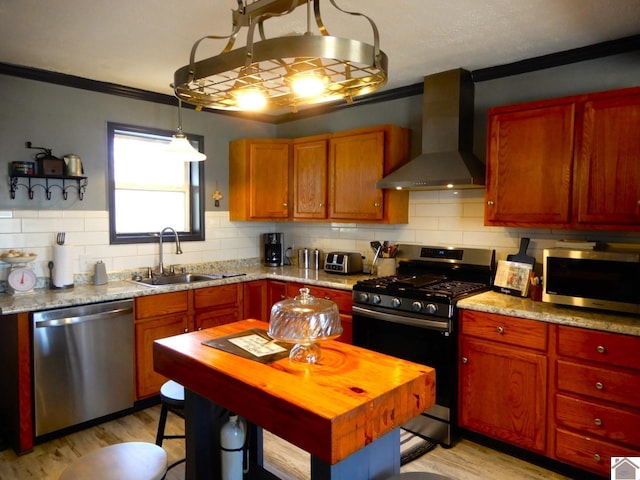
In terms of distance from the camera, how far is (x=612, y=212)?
8.39 ft

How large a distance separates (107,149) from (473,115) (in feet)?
9.48

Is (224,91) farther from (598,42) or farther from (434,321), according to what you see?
(598,42)

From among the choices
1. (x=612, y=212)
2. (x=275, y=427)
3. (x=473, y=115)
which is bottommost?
(x=275, y=427)

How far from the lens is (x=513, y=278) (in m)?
3.02

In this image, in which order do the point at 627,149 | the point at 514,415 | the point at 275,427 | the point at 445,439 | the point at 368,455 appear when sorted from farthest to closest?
the point at 445,439 < the point at 514,415 < the point at 627,149 < the point at 368,455 < the point at 275,427

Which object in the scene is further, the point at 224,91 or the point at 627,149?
the point at 627,149

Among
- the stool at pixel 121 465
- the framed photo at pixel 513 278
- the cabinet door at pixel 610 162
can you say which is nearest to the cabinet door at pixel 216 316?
the stool at pixel 121 465

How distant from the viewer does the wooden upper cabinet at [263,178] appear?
4371mm

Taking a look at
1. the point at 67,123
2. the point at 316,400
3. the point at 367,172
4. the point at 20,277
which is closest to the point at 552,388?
the point at 316,400

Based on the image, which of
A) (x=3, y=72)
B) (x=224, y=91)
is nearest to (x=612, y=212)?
(x=224, y=91)

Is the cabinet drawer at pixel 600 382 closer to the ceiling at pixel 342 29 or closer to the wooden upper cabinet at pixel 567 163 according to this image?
the wooden upper cabinet at pixel 567 163

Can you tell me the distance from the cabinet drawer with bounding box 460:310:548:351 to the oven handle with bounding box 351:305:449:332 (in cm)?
14

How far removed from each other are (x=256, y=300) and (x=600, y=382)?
2.65m

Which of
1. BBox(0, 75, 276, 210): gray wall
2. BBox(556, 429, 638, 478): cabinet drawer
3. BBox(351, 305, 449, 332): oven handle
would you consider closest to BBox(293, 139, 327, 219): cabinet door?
BBox(0, 75, 276, 210): gray wall
